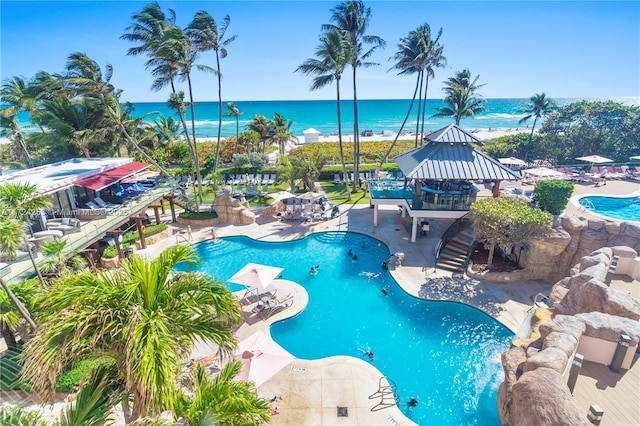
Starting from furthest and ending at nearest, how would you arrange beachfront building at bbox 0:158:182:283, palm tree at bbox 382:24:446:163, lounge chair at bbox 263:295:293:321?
palm tree at bbox 382:24:446:163
beachfront building at bbox 0:158:182:283
lounge chair at bbox 263:295:293:321

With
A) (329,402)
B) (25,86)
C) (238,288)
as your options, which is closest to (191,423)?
(329,402)

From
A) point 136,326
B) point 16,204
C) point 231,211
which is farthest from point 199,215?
point 136,326

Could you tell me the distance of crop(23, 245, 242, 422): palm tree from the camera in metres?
4.39

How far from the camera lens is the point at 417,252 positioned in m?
20.3

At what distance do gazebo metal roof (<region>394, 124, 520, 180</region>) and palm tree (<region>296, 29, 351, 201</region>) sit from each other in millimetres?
8986

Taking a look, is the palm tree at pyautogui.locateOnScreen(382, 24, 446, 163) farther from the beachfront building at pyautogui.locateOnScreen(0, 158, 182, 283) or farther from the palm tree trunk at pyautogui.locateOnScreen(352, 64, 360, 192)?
the beachfront building at pyautogui.locateOnScreen(0, 158, 182, 283)

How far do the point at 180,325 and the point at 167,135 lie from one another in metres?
34.0

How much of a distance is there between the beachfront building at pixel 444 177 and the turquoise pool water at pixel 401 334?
4274mm

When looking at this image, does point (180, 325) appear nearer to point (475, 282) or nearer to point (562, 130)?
point (475, 282)

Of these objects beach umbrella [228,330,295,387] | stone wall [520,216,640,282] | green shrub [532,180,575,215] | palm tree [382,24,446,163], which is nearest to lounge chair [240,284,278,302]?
beach umbrella [228,330,295,387]

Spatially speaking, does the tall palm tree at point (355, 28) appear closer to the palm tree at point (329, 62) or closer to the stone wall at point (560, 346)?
the palm tree at point (329, 62)

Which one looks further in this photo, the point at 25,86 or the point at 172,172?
the point at 172,172

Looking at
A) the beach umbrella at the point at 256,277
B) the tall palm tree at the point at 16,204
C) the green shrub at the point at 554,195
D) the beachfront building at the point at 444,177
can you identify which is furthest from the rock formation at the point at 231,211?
the green shrub at the point at 554,195

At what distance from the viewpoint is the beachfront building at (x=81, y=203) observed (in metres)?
15.9
